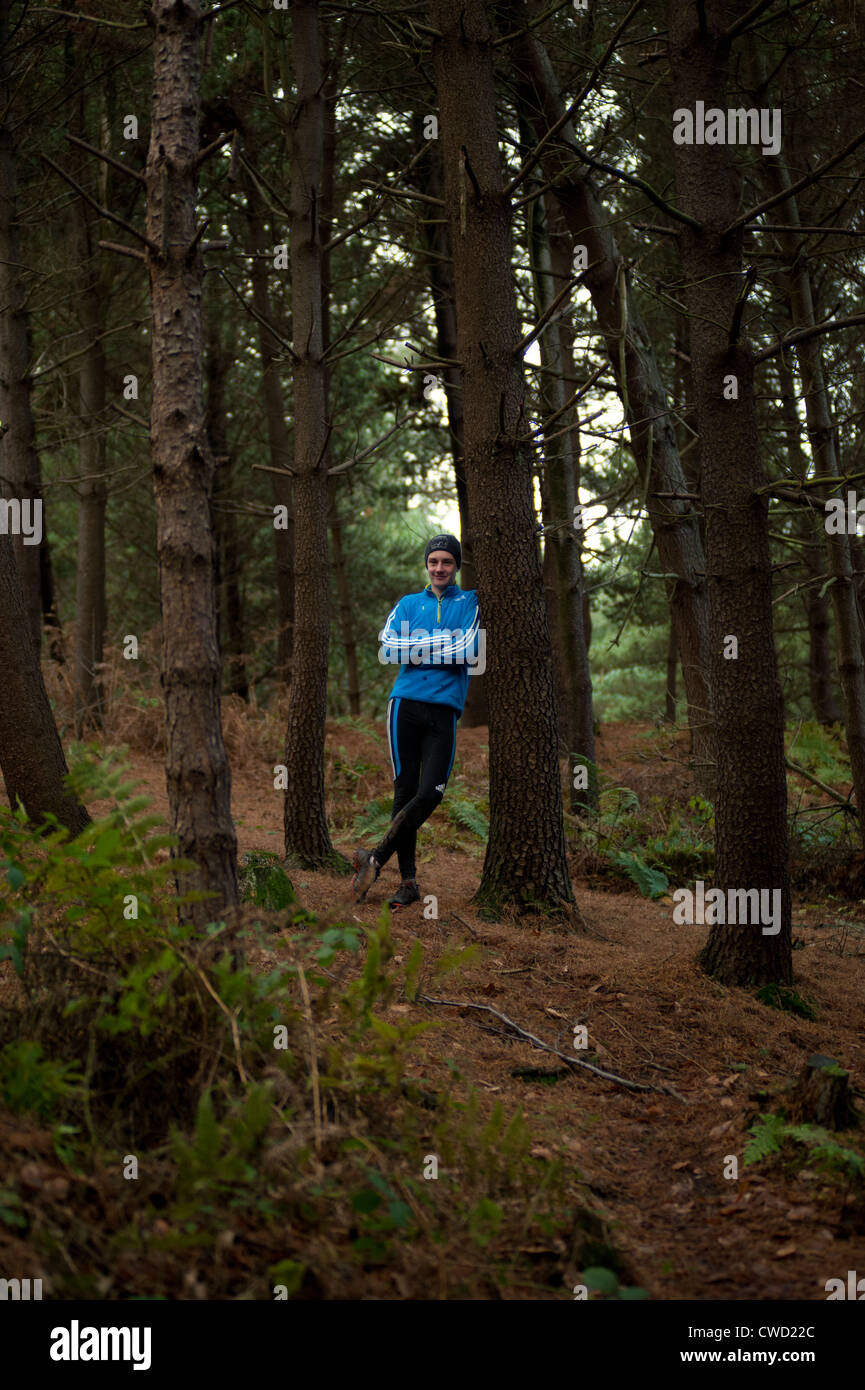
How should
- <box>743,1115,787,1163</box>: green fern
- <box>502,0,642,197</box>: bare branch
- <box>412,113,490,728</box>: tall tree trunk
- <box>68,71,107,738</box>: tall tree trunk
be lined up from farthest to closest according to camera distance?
<box>412,113,490,728</box>: tall tree trunk, <box>68,71,107,738</box>: tall tree trunk, <box>502,0,642,197</box>: bare branch, <box>743,1115,787,1163</box>: green fern

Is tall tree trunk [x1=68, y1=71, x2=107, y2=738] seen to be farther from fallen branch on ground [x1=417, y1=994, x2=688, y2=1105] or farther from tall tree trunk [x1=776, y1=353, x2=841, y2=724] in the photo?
tall tree trunk [x1=776, y1=353, x2=841, y2=724]

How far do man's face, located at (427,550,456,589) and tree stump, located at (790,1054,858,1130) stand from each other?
13.1 ft

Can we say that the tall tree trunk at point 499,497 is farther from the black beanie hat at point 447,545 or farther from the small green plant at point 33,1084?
the small green plant at point 33,1084

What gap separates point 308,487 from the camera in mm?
8211

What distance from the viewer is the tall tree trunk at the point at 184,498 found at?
409 centimetres

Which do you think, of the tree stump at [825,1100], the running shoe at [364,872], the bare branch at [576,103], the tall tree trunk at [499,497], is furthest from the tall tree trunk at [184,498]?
the tall tree trunk at [499,497]

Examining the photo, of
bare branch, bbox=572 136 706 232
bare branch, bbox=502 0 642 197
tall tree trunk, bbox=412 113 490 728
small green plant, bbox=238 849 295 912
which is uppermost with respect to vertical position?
tall tree trunk, bbox=412 113 490 728

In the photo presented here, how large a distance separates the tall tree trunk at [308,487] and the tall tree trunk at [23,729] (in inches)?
79.3

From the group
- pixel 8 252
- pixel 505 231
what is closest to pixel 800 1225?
pixel 505 231

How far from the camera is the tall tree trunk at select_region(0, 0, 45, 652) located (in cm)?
1070

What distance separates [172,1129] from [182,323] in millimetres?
3040

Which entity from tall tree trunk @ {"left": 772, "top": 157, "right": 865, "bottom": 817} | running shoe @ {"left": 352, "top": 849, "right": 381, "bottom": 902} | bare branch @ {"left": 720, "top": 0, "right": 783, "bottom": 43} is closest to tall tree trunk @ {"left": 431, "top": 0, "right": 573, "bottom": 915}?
running shoe @ {"left": 352, "top": 849, "right": 381, "bottom": 902}

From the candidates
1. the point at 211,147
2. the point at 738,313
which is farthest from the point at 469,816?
the point at 211,147
